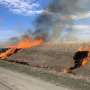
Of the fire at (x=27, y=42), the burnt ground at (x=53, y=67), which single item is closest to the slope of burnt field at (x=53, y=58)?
the burnt ground at (x=53, y=67)

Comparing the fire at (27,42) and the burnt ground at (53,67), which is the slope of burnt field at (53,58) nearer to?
the burnt ground at (53,67)

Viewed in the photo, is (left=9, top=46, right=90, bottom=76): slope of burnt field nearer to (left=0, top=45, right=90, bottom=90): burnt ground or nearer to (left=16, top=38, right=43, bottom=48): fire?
(left=0, top=45, right=90, bottom=90): burnt ground

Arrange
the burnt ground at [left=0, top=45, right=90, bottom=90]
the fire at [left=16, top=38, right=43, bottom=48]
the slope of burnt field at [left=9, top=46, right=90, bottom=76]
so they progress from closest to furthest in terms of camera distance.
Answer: the burnt ground at [left=0, top=45, right=90, bottom=90] < the slope of burnt field at [left=9, top=46, right=90, bottom=76] < the fire at [left=16, top=38, right=43, bottom=48]

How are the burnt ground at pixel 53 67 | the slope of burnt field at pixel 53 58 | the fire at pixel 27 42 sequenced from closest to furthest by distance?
the burnt ground at pixel 53 67 → the slope of burnt field at pixel 53 58 → the fire at pixel 27 42

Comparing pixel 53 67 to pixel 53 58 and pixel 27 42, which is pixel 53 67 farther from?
pixel 27 42

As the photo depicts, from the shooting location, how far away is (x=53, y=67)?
28.1 meters

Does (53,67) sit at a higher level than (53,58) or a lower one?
lower

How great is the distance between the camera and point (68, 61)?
92.3ft

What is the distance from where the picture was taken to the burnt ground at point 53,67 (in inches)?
741

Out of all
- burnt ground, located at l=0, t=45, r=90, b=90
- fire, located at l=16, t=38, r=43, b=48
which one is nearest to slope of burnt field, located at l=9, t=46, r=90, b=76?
burnt ground, located at l=0, t=45, r=90, b=90

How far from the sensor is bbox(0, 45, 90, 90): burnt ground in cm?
1881

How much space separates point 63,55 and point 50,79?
35.2 ft

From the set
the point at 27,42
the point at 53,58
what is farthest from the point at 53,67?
the point at 27,42

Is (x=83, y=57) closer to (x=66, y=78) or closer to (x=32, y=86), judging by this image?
(x=66, y=78)
